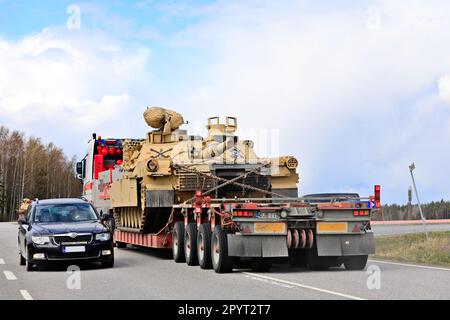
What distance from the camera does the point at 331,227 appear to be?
52.4 ft

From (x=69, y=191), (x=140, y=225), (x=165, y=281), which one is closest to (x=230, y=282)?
(x=165, y=281)

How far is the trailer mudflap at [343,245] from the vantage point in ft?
52.0

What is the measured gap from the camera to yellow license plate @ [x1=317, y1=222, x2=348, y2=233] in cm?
1592

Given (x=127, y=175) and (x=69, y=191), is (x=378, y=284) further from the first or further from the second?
(x=69, y=191)

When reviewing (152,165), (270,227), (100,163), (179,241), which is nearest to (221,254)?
(270,227)

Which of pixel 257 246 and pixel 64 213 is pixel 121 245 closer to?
pixel 64 213

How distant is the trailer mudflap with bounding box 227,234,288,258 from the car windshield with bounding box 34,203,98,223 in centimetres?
435

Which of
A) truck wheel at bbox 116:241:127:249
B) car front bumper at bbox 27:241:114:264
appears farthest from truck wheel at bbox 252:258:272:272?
truck wheel at bbox 116:241:127:249

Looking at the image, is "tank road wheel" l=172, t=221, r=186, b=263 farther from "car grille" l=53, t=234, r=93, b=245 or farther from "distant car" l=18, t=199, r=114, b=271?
"car grille" l=53, t=234, r=93, b=245

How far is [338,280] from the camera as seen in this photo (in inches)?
563

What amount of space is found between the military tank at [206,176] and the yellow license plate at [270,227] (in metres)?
3.61

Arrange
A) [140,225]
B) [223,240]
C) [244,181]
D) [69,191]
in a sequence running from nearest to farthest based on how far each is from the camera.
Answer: [223,240] < [244,181] < [140,225] < [69,191]

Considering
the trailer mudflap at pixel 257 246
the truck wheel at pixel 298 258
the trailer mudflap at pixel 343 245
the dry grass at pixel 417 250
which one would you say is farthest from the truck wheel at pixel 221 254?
the dry grass at pixel 417 250
